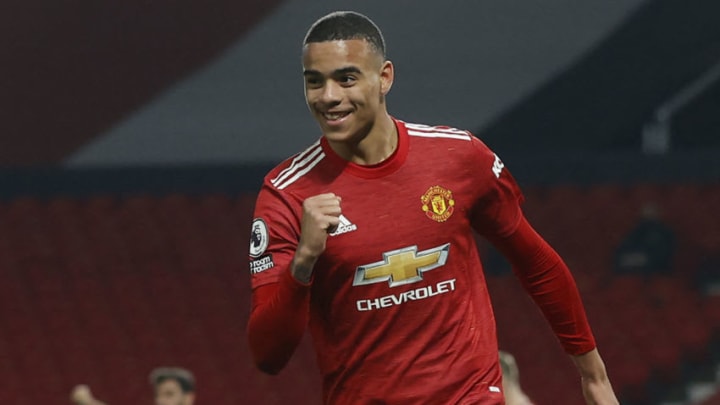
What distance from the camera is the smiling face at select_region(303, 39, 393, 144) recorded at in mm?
3248

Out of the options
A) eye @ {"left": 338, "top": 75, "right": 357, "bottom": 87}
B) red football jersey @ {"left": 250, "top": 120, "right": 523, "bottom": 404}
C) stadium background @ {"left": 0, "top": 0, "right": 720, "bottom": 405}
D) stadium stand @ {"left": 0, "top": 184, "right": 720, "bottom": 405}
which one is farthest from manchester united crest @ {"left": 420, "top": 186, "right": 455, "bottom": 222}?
stadium background @ {"left": 0, "top": 0, "right": 720, "bottom": 405}

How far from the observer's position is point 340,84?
10.7ft

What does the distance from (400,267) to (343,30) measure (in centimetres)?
56

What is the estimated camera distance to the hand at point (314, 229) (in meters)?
3.06

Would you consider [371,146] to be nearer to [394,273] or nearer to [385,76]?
[385,76]

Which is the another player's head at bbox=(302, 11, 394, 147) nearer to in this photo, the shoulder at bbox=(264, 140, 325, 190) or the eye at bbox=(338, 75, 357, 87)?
the eye at bbox=(338, 75, 357, 87)

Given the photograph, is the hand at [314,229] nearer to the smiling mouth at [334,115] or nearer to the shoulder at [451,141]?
the smiling mouth at [334,115]

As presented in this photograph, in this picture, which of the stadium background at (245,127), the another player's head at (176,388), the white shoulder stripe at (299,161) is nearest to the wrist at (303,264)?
the white shoulder stripe at (299,161)

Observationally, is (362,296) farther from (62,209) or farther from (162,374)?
(62,209)

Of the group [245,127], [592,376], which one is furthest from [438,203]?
[245,127]

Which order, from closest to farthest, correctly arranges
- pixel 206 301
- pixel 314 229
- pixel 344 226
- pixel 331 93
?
pixel 314 229 < pixel 331 93 < pixel 344 226 < pixel 206 301

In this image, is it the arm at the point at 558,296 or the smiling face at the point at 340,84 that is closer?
the smiling face at the point at 340,84

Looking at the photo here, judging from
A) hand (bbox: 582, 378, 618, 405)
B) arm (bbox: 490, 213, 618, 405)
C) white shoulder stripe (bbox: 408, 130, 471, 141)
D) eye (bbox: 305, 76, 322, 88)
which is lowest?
hand (bbox: 582, 378, 618, 405)

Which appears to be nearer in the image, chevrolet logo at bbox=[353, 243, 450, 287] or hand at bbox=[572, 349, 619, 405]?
chevrolet logo at bbox=[353, 243, 450, 287]
